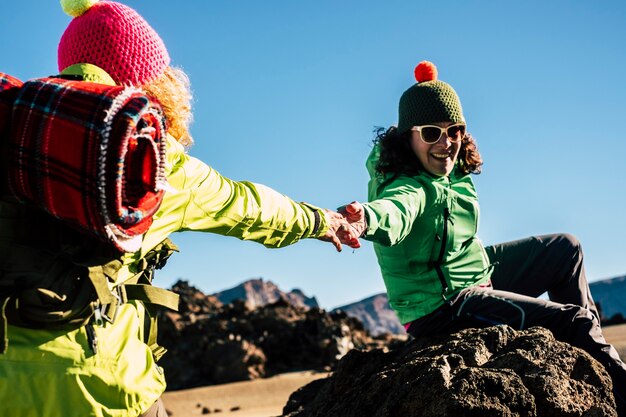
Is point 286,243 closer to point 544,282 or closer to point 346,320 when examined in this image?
point 544,282

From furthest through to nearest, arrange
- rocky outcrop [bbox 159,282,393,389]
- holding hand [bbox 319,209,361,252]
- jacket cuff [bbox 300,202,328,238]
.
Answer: rocky outcrop [bbox 159,282,393,389]
holding hand [bbox 319,209,361,252]
jacket cuff [bbox 300,202,328,238]

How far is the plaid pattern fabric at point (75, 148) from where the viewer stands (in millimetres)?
2436

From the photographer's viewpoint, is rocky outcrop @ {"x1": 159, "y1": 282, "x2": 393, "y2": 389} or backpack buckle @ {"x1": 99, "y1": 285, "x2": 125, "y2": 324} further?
rocky outcrop @ {"x1": 159, "y1": 282, "x2": 393, "y2": 389}

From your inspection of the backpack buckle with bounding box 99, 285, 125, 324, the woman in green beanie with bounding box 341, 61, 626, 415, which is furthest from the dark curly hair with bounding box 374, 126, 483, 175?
the backpack buckle with bounding box 99, 285, 125, 324

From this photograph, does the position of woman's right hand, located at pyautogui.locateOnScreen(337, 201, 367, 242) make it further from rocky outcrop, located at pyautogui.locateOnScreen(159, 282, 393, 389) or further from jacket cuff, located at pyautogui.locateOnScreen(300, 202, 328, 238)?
rocky outcrop, located at pyautogui.locateOnScreen(159, 282, 393, 389)

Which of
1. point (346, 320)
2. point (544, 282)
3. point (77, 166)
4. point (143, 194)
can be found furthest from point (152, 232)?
point (346, 320)

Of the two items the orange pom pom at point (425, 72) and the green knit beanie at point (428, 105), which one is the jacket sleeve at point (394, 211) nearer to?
the green knit beanie at point (428, 105)

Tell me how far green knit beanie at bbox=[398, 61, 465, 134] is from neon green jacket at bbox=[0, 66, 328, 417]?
2.09 meters

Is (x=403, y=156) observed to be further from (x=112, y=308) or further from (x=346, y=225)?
(x=112, y=308)

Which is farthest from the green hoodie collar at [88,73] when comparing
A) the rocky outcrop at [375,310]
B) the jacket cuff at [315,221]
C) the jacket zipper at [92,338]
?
the rocky outcrop at [375,310]

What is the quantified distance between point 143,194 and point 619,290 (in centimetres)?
3891

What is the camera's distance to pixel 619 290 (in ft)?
125

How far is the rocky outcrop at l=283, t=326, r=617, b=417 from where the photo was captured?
11.3 ft

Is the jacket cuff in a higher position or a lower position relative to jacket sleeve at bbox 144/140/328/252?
lower
